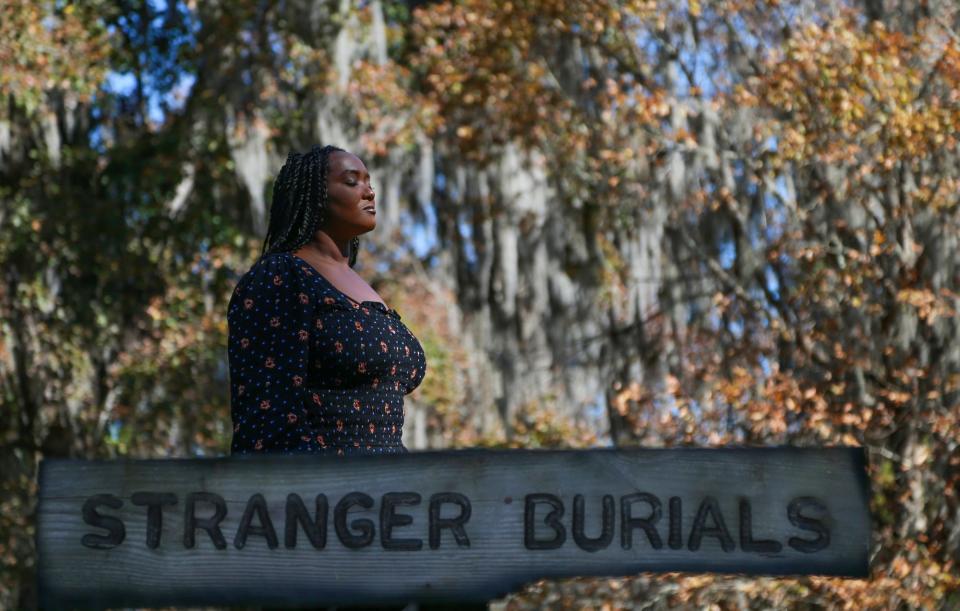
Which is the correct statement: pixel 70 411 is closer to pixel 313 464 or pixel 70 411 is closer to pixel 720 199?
pixel 720 199

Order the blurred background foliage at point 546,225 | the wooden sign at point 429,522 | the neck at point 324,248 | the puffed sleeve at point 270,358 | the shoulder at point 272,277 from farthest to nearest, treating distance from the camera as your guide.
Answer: the blurred background foliage at point 546,225 → the neck at point 324,248 → the shoulder at point 272,277 → the puffed sleeve at point 270,358 → the wooden sign at point 429,522

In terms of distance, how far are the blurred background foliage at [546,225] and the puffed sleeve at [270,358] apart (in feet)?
22.3

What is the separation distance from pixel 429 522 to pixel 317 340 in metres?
0.80

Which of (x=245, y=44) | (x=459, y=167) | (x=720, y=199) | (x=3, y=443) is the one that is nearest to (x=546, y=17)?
(x=720, y=199)

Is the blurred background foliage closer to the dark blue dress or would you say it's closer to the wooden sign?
the dark blue dress

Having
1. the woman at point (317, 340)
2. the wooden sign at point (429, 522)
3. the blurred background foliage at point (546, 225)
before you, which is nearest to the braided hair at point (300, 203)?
the woman at point (317, 340)

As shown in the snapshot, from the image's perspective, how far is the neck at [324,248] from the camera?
153 inches

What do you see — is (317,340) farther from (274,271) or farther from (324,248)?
(324,248)

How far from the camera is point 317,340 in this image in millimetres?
3672

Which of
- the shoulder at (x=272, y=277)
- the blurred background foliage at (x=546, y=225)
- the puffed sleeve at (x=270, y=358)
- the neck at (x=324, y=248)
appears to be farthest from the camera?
the blurred background foliage at (x=546, y=225)

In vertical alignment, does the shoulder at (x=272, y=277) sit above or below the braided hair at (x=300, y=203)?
below

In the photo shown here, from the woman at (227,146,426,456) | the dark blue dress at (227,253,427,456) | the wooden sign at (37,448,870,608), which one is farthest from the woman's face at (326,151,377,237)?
the wooden sign at (37,448,870,608)

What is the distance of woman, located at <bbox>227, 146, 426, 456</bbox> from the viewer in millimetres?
3572

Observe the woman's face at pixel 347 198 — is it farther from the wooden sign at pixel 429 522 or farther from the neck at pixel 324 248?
the wooden sign at pixel 429 522
